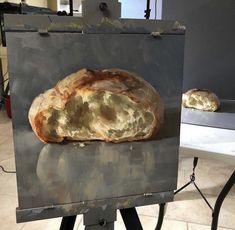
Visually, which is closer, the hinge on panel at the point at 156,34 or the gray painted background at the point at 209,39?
the hinge on panel at the point at 156,34

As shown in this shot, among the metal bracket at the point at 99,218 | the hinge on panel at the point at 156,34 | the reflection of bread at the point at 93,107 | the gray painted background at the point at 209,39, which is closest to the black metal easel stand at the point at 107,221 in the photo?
the metal bracket at the point at 99,218

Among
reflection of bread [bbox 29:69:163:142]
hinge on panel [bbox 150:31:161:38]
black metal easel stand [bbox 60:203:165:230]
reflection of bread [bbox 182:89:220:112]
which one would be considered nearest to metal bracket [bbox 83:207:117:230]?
→ black metal easel stand [bbox 60:203:165:230]

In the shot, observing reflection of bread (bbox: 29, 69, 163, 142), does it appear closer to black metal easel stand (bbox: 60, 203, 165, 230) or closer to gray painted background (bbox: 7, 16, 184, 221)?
gray painted background (bbox: 7, 16, 184, 221)

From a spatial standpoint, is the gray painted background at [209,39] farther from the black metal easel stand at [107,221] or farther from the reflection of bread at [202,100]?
the black metal easel stand at [107,221]

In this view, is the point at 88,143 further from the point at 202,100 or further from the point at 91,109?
the point at 202,100

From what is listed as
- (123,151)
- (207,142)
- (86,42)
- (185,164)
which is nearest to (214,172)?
(185,164)

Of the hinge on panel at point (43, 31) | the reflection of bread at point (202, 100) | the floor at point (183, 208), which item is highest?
the hinge on panel at point (43, 31)

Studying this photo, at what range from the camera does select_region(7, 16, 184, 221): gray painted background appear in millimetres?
556

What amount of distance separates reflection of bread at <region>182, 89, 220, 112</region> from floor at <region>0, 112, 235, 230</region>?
721mm

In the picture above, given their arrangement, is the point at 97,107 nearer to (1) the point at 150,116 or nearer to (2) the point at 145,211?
(1) the point at 150,116

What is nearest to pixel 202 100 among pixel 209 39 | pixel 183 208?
pixel 209 39

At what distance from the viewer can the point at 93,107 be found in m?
0.59

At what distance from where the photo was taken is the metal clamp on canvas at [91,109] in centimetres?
56

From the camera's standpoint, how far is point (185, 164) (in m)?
2.23
